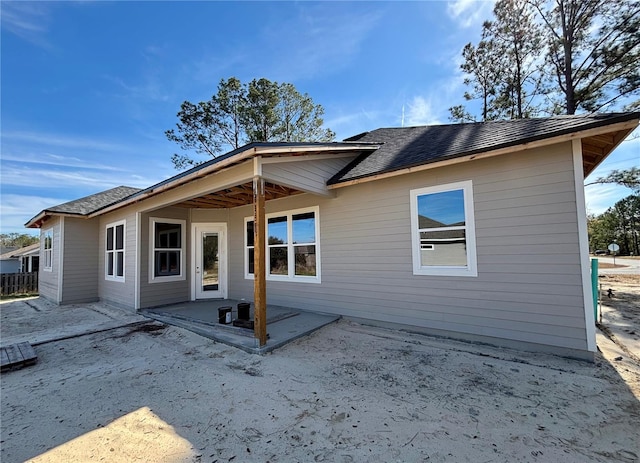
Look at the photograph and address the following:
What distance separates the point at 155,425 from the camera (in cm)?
250

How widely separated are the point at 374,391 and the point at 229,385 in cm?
170

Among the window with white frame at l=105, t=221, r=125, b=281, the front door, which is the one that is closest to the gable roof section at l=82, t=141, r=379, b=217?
the front door

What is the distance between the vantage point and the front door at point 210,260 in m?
8.22

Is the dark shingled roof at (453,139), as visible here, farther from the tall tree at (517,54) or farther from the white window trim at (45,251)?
the white window trim at (45,251)

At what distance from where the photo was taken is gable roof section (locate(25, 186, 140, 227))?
8866 millimetres

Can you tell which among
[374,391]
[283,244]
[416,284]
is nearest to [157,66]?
[283,244]

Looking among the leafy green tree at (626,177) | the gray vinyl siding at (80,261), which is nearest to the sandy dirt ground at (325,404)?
the gray vinyl siding at (80,261)

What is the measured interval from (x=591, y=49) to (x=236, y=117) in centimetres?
1570

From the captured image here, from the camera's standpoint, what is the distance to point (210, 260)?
838 centimetres

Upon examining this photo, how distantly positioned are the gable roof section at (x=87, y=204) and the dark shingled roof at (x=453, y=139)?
752 cm

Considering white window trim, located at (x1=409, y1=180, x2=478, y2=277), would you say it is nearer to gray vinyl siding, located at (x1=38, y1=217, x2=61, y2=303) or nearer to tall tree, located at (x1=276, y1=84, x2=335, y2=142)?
gray vinyl siding, located at (x1=38, y1=217, x2=61, y2=303)

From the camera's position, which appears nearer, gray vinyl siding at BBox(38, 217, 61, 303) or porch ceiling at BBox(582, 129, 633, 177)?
porch ceiling at BBox(582, 129, 633, 177)

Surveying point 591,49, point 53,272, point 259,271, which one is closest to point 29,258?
point 53,272

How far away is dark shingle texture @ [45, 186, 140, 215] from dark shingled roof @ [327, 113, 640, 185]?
7.56m
